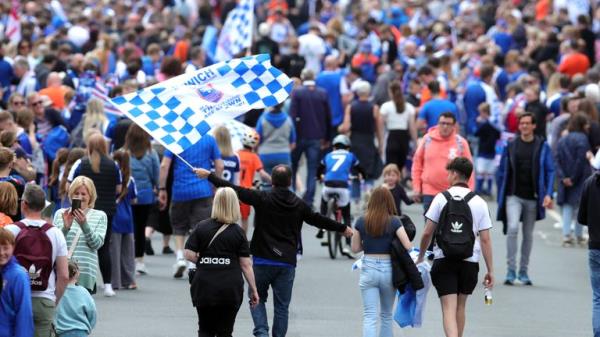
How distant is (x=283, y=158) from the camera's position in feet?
70.9

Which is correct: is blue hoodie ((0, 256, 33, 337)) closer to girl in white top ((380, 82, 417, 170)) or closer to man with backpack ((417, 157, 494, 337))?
man with backpack ((417, 157, 494, 337))

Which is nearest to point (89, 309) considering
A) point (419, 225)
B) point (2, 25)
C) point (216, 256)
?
point (216, 256)

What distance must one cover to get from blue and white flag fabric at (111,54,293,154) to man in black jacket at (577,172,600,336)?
9.27ft

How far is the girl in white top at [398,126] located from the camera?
2323 centimetres

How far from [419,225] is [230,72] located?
9.23 meters

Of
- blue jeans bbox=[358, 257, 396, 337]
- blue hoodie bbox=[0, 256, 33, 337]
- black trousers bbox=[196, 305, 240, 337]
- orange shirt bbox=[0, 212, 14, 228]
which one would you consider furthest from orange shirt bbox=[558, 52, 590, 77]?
blue hoodie bbox=[0, 256, 33, 337]

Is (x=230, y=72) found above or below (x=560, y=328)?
above

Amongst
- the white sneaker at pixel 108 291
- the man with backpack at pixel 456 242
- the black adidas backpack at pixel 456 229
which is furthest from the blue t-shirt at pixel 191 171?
the black adidas backpack at pixel 456 229

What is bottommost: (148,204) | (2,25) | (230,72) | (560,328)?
(560,328)

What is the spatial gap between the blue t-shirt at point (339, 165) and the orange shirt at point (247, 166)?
1.00 m

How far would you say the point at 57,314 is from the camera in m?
11.3

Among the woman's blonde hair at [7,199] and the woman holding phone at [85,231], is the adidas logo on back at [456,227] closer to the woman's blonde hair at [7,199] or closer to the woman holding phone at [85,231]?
the woman holding phone at [85,231]

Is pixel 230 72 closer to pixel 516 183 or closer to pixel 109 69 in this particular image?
pixel 516 183

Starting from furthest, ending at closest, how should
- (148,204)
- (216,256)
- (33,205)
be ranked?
1. (148,204)
2. (216,256)
3. (33,205)
